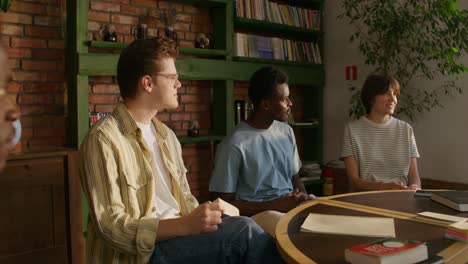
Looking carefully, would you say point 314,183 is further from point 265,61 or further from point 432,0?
point 432,0

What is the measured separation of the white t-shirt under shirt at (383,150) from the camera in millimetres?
2840

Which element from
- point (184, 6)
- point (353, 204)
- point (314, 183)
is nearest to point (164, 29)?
point (184, 6)

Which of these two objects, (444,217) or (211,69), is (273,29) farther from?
(444,217)

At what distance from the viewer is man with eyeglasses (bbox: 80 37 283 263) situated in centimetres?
145

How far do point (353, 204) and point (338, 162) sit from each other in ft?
10.3

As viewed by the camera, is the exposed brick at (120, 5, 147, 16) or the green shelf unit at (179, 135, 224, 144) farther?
the green shelf unit at (179, 135, 224, 144)

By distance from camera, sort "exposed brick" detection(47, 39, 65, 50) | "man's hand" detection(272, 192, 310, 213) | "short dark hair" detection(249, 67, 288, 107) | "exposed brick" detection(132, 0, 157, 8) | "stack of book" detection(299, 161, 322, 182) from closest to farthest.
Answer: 1. "man's hand" detection(272, 192, 310, 213)
2. "short dark hair" detection(249, 67, 288, 107)
3. "exposed brick" detection(47, 39, 65, 50)
4. "exposed brick" detection(132, 0, 157, 8)
5. "stack of book" detection(299, 161, 322, 182)

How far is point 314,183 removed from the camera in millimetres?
4727

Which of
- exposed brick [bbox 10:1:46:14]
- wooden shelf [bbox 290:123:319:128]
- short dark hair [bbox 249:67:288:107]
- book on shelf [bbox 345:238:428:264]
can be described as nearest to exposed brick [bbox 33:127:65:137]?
exposed brick [bbox 10:1:46:14]

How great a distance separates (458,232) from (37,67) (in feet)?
9.05

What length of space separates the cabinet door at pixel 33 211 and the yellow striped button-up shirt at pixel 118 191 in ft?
3.73

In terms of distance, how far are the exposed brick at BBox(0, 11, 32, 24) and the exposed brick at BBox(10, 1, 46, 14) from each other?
3 cm

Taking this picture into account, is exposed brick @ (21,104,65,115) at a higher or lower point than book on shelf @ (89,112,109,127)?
higher

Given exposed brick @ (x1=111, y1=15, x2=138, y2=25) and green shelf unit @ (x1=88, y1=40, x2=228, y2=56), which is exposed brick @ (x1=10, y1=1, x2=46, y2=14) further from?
exposed brick @ (x1=111, y1=15, x2=138, y2=25)
